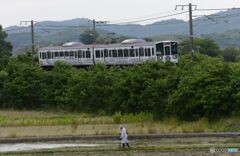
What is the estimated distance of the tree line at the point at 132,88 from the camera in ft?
121

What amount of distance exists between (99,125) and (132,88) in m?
6.71

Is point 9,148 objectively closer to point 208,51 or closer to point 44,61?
point 44,61

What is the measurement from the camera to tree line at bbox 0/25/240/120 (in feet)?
121

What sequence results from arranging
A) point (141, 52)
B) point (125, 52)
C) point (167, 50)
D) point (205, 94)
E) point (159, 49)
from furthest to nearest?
point (125, 52) < point (167, 50) < point (141, 52) < point (159, 49) < point (205, 94)

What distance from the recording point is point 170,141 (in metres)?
29.1

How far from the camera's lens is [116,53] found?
57.0m

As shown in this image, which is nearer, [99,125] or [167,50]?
[99,125]

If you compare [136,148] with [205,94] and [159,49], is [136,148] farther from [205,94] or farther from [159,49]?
[159,49]

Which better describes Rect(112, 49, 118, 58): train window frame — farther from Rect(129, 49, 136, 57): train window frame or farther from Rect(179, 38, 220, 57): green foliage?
Rect(179, 38, 220, 57): green foliage

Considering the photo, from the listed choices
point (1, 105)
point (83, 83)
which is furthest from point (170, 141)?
point (1, 105)

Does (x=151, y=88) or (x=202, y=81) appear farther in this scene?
(x=151, y=88)

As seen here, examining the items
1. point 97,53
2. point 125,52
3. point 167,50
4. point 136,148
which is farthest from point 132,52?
point 136,148

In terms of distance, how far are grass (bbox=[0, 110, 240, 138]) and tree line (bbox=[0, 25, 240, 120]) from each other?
107 cm

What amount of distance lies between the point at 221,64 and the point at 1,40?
4940cm
